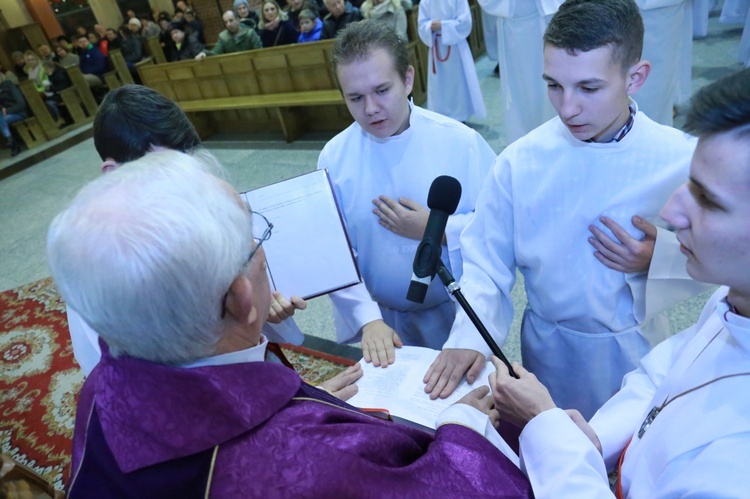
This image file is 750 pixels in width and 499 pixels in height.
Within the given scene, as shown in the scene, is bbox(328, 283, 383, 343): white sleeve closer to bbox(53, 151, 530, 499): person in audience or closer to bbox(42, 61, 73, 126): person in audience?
bbox(53, 151, 530, 499): person in audience

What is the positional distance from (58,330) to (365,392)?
3.72 meters

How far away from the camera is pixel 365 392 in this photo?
1.44m

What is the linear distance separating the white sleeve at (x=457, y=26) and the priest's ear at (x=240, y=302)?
5.15 meters

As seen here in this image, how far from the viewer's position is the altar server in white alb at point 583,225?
1.30 metres

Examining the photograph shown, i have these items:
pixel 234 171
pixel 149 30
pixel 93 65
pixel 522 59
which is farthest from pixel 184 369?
pixel 149 30

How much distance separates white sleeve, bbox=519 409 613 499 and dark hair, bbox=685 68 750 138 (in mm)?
682

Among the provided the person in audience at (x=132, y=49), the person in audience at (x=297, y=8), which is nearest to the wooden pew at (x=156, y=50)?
the person in audience at (x=132, y=49)

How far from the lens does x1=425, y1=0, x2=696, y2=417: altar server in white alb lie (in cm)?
130

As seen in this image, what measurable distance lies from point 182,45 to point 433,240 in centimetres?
997

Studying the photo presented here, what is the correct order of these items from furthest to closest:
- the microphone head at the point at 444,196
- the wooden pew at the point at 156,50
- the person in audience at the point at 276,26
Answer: the wooden pew at the point at 156,50
the person in audience at the point at 276,26
the microphone head at the point at 444,196

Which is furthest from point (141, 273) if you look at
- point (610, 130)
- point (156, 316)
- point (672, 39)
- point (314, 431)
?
point (672, 39)

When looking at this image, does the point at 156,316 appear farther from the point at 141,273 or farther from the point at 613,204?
the point at 613,204

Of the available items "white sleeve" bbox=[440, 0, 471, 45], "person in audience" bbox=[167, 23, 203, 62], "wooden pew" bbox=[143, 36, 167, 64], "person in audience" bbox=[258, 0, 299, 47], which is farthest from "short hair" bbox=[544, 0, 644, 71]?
"wooden pew" bbox=[143, 36, 167, 64]

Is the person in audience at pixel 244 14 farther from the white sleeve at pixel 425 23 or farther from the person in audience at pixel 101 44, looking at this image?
the person in audience at pixel 101 44
